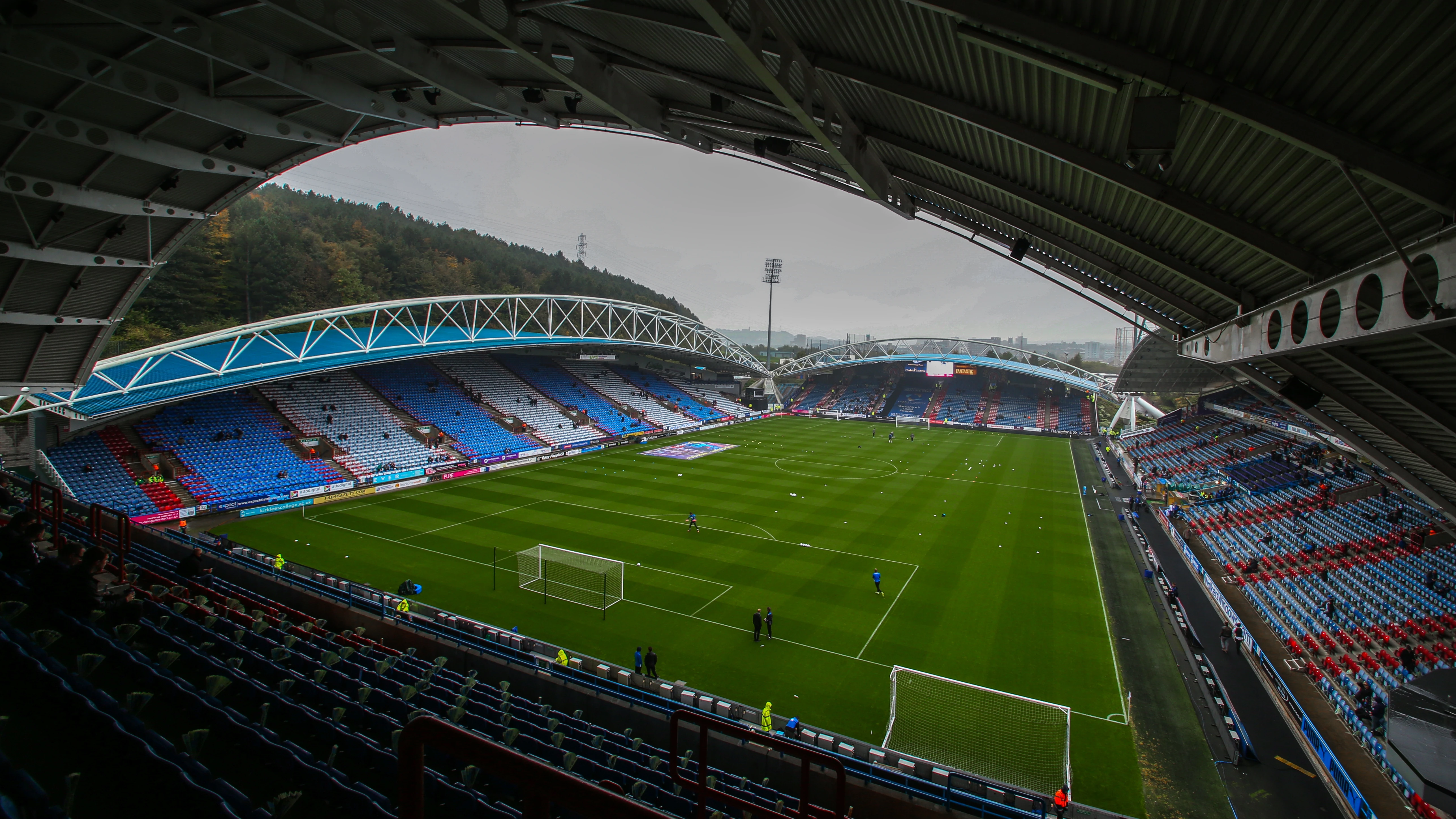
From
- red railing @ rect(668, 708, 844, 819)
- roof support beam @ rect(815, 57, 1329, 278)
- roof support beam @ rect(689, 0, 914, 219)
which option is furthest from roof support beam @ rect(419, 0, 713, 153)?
red railing @ rect(668, 708, 844, 819)

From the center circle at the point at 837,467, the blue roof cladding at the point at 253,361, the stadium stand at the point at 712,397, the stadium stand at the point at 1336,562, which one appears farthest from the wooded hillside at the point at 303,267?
the stadium stand at the point at 1336,562

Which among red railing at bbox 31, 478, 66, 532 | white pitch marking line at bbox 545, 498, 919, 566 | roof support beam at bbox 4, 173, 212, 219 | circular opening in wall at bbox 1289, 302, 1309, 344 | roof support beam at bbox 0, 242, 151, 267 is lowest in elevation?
white pitch marking line at bbox 545, 498, 919, 566

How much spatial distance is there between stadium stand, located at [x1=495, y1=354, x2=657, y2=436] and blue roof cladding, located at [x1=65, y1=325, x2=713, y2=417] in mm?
12188

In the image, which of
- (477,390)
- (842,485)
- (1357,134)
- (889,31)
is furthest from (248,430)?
(1357,134)

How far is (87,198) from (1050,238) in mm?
16599

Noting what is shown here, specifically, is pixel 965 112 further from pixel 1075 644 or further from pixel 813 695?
pixel 1075 644

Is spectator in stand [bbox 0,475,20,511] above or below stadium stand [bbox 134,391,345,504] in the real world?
above

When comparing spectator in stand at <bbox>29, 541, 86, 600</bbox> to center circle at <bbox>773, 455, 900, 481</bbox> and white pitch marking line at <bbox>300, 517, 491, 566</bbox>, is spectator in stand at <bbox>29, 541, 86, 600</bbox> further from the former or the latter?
center circle at <bbox>773, 455, 900, 481</bbox>

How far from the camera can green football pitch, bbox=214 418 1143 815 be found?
14898mm

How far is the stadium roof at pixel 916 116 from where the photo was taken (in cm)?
507

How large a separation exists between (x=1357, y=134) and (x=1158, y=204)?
112 inches

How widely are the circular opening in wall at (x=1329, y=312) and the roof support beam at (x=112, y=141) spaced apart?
15368mm


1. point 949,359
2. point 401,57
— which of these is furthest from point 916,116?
point 949,359

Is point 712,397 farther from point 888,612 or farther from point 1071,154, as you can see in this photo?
point 1071,154
